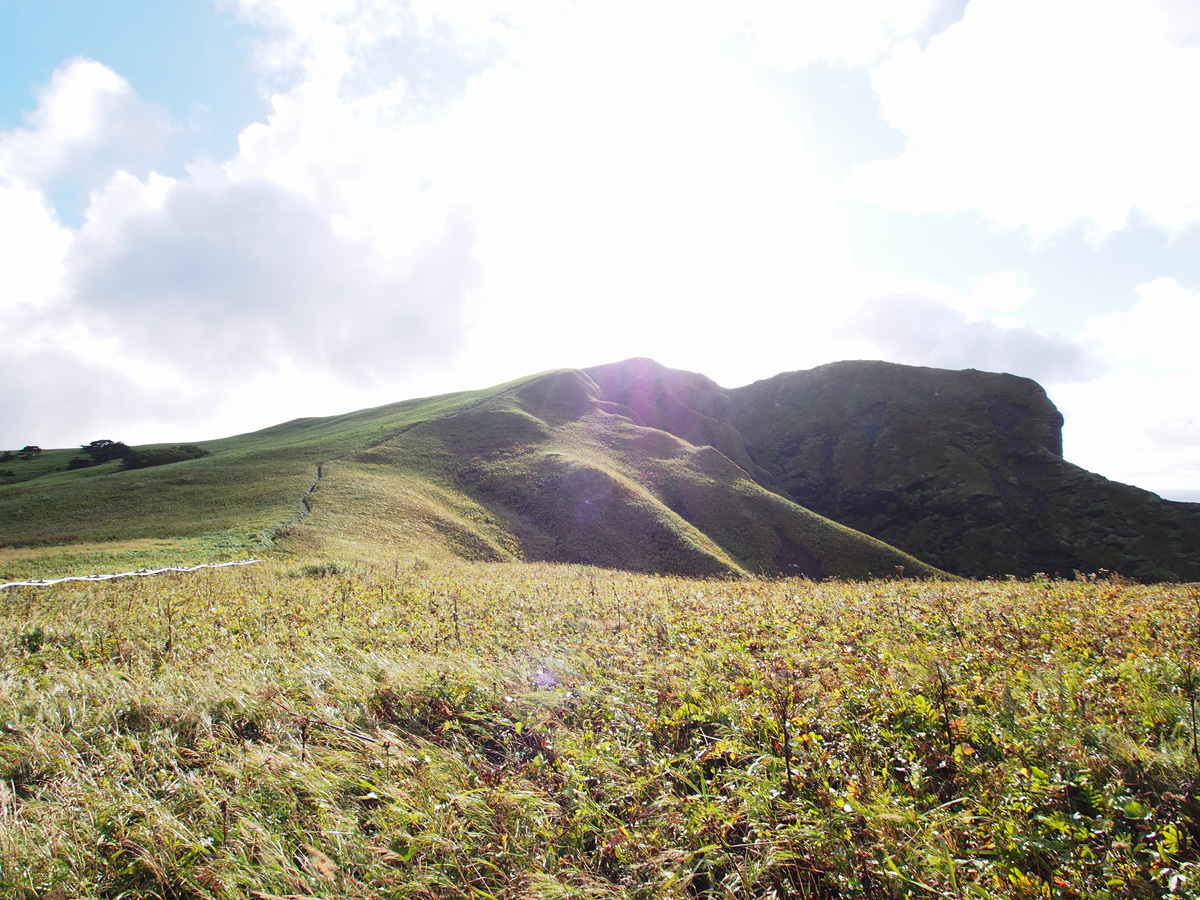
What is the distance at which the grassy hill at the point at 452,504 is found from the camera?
116 ft

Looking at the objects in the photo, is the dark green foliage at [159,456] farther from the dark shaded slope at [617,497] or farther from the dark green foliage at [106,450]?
the dark shaded slope at [617,497]

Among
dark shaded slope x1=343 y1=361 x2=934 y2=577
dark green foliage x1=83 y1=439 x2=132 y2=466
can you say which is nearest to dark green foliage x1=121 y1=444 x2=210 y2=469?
dark green foliage x1=83 y1=439 x2=132 y2=466

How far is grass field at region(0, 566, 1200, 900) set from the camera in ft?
11.6

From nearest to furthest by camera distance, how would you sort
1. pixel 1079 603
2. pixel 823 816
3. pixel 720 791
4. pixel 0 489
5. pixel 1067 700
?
pixel 823 816
pixel 720 791
pixel 1067 700
pixel 1079 603
pixel 0 489

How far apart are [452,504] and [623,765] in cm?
5280

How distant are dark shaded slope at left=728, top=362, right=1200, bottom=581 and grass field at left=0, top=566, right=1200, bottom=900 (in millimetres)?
79973

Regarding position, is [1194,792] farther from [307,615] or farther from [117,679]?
[307,615]

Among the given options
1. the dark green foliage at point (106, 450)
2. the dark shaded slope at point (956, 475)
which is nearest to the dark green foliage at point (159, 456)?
the dark green foliage at point (106, 450)

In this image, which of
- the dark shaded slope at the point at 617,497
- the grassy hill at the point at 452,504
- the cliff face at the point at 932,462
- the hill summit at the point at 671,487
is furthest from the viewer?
the cliff face at the point at 932,462

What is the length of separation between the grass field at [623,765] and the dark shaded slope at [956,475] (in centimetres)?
7997

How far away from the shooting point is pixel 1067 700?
16.3 feet

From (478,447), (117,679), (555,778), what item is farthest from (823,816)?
(478,447)

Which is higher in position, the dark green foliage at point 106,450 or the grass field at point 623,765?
the dark green foliage at point 106,450

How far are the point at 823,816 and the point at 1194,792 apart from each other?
253cm
